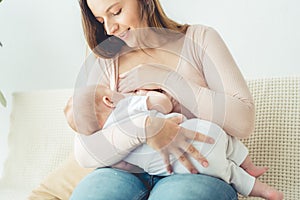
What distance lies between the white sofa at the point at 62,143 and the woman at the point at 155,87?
0.33m

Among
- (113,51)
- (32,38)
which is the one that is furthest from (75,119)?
(32,38)

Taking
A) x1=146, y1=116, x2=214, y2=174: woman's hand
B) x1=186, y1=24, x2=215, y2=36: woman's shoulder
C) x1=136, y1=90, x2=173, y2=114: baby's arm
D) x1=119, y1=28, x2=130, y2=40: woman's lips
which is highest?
x1=186, y1=24, x2=215, y2=36: woman's shoulder

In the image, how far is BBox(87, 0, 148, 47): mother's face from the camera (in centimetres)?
121

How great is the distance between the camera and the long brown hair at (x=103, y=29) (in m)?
1.25

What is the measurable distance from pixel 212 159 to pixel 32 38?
1.55 meters

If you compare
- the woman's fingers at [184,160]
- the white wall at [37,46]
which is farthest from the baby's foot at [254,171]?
the white wall at [37,46]

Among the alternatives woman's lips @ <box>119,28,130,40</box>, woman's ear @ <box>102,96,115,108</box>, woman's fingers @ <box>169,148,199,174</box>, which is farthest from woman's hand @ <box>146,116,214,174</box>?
woman's lips @ <box>119,28,130,40</box>

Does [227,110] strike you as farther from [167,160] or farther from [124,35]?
[124,35]

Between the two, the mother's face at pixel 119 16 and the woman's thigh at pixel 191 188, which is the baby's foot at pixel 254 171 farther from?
the mother's face at pixel 119 16

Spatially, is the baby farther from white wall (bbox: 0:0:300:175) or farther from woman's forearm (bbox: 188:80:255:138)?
white wall (bbox: 0:0:300:175)

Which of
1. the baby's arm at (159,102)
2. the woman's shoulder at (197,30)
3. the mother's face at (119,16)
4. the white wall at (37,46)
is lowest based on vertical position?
the white wall at (37,46)

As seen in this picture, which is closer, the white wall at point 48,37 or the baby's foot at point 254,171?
the baby's foot at point 254,171

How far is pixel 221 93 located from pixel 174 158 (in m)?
0.21

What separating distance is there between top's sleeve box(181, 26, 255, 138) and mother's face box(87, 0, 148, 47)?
0.56 feet
